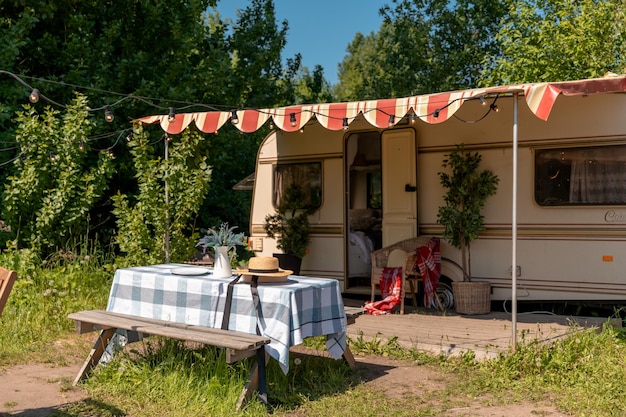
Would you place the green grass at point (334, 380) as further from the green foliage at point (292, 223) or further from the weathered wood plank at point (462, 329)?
the green foliage at point (292, 223)

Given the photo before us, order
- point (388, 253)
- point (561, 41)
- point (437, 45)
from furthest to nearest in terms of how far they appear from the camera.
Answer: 1. point (437, 45)
2. point (561, 41)
3. point (388, 253)

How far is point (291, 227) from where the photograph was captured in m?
9.60

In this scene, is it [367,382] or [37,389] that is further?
[367,382]

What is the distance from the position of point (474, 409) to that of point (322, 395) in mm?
1149

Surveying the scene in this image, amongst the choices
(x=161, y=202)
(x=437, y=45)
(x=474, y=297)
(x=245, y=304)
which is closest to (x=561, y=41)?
(x=437, y=45)

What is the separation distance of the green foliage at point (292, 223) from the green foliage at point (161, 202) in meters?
1.53

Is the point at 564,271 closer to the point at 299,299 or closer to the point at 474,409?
the point at 474,409

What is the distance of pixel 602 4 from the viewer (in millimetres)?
13656

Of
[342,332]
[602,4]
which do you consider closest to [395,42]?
[602,4]

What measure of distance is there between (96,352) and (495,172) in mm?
5005

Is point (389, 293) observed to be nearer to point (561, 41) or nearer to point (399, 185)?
point (399, 185)

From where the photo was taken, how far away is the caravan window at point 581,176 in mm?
7496

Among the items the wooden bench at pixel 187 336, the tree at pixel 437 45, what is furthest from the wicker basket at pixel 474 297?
the tree at pixel 437 45

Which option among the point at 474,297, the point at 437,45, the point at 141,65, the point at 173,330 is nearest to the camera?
the point at 173,330
